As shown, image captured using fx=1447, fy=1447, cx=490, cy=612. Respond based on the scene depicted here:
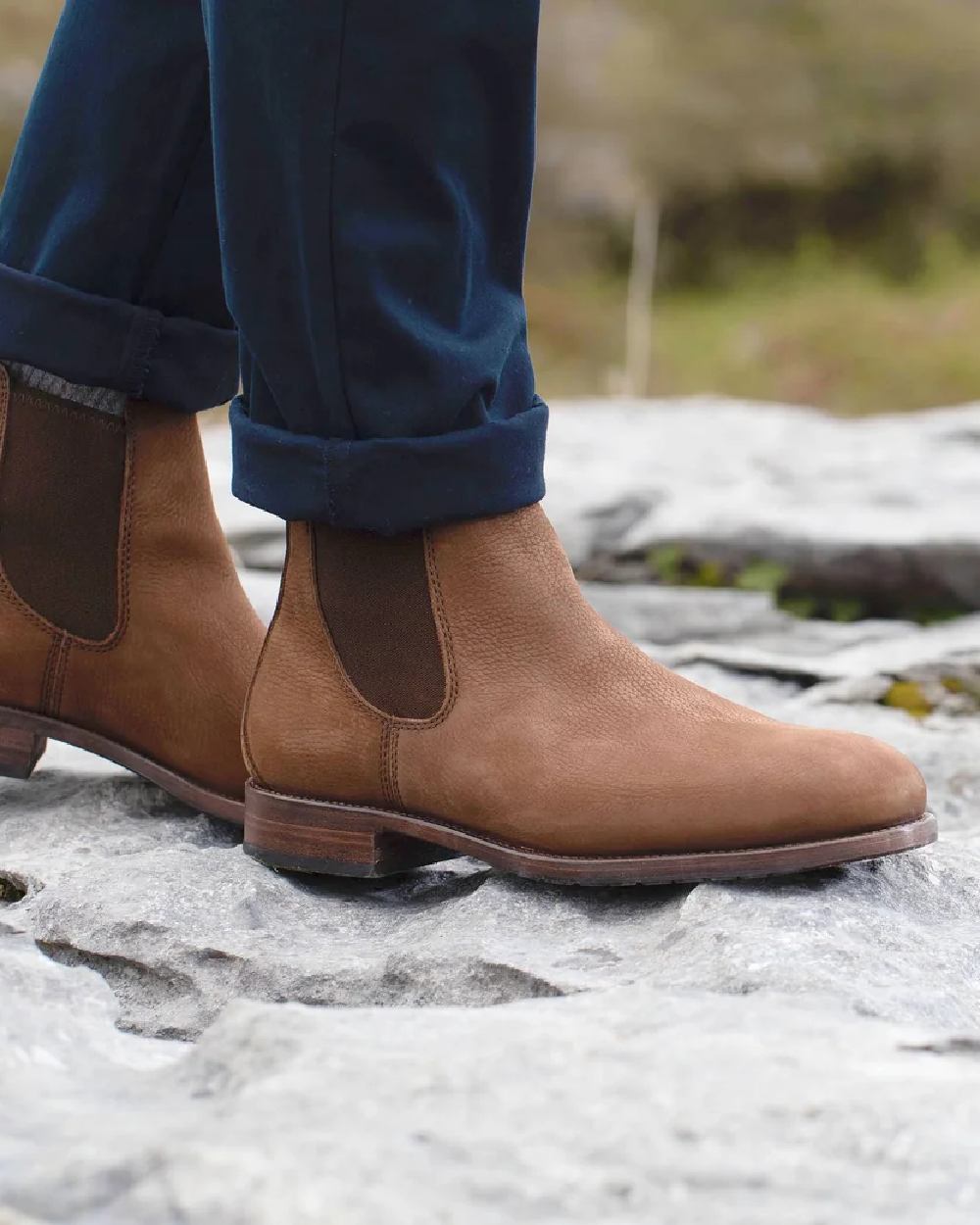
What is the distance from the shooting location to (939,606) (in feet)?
9.58

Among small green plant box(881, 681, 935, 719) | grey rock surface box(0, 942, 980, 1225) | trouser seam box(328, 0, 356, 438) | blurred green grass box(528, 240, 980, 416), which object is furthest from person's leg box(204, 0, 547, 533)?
blurred green grass box(528, 240, 980, 416)

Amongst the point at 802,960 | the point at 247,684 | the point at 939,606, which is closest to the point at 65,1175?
the point at 802,960

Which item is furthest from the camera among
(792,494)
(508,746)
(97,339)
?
(792,494)

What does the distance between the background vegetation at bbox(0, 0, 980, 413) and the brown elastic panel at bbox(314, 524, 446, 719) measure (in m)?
7.59

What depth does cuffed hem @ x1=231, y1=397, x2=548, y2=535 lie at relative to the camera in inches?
47.3

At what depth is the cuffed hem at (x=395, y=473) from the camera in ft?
3.94

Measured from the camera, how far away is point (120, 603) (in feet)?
4.88

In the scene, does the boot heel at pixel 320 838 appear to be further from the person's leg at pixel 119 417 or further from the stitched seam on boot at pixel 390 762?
the person's leg at pixel 119 417

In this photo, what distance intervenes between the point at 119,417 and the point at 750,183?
12.8 metres

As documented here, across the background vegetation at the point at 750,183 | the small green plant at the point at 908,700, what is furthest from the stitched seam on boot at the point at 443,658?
the background vegetation at the point at 750,183

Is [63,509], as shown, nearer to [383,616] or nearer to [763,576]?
[383,616]

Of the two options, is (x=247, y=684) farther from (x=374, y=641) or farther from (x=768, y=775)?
(x=768, y=775)

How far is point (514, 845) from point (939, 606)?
1.89m

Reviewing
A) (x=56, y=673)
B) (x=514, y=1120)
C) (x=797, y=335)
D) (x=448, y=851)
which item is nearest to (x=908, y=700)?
(x=448, y=851)
